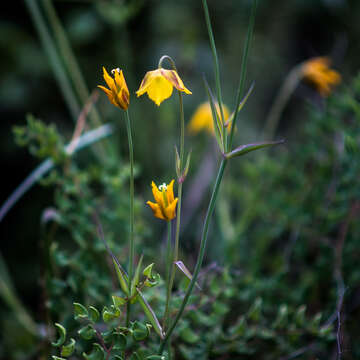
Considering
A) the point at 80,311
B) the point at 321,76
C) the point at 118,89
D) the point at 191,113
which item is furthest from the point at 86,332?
the point at 191,113

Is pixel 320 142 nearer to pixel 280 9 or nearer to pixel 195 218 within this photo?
pixel 195 218

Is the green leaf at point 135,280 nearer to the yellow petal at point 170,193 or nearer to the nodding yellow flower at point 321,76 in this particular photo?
the yellow petal at point 170,193

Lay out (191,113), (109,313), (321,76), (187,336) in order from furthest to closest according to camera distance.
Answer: (191,113) → (321,76) → (187,336) → (109,313)

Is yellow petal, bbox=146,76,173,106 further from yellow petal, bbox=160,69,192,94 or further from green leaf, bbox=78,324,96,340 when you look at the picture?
green leaf, bbox=78,324,96,340

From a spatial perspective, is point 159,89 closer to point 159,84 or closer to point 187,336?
point 159,84

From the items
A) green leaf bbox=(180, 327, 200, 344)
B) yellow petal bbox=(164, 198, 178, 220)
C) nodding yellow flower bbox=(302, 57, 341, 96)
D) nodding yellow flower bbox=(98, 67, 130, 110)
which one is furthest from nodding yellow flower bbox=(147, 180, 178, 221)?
nodding yellow flower bbox=(302, 57, 341, 96)

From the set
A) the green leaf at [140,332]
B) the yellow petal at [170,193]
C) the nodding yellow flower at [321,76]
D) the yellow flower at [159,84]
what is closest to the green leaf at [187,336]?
the green leaf at [140,332]

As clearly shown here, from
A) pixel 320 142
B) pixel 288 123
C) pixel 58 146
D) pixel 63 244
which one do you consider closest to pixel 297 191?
pixel 320 142
